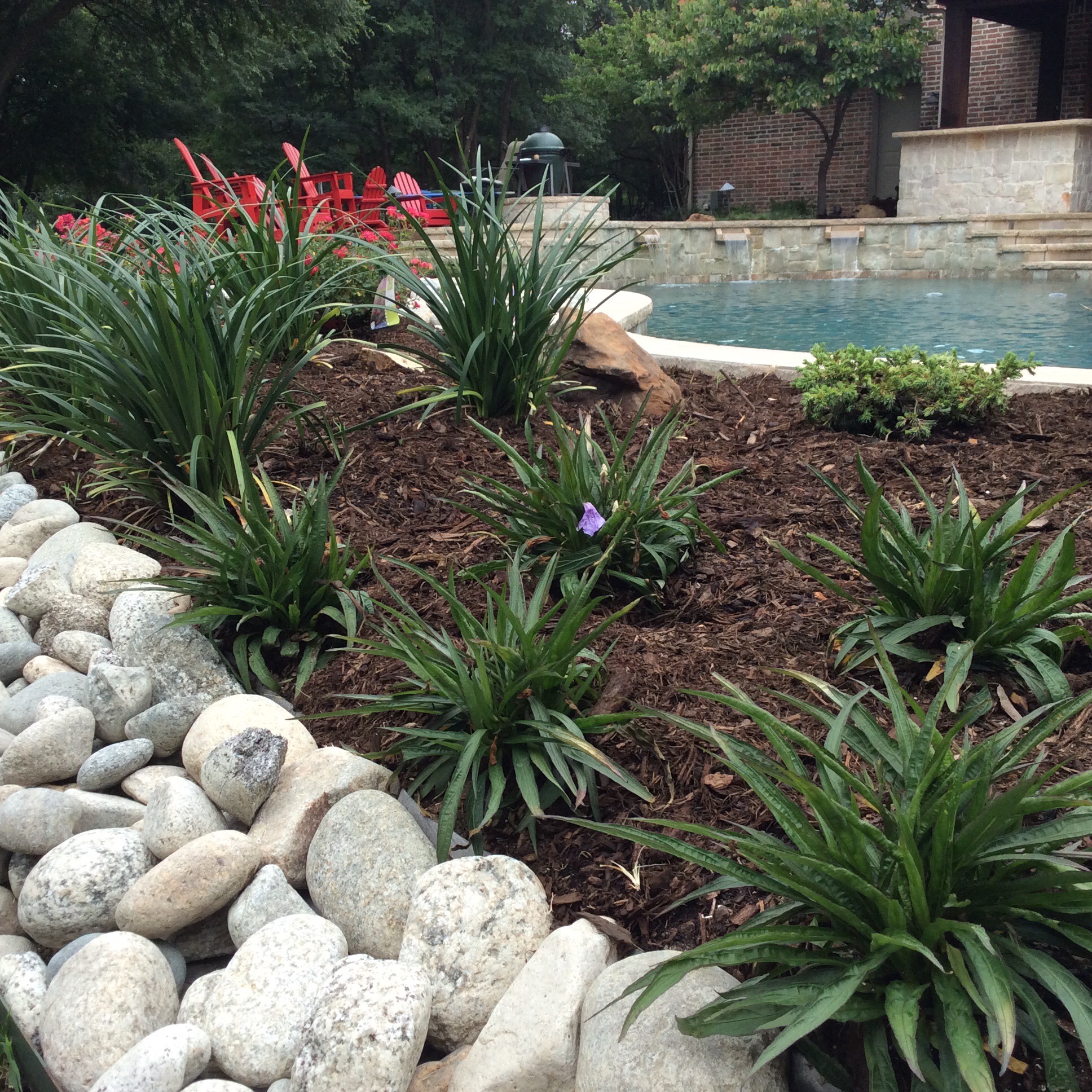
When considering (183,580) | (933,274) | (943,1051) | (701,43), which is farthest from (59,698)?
(701,43)

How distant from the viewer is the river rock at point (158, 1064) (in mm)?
1598

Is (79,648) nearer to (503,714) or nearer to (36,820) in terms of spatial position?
(36,820)

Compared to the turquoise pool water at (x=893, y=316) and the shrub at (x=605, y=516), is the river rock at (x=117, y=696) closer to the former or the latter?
the shrub at (x=605, y=516)

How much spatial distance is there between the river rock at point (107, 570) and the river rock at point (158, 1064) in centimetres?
152

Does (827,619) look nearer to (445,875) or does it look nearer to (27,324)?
(445,875)

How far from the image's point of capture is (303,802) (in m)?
2.15

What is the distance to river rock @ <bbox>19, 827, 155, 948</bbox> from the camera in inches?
79.8

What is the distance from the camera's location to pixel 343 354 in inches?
187

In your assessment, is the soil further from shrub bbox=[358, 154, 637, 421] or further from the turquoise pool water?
the turquoise pool water

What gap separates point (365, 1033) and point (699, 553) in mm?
1525

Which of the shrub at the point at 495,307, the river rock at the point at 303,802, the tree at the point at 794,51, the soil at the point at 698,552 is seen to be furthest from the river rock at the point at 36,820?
the tree at the point at 794,51

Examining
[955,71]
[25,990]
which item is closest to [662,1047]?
[25,990]

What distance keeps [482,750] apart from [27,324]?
10.9 feet

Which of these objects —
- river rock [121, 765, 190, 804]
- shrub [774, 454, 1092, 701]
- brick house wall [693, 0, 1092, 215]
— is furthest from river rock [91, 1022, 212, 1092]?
brick house wall [693, 0, 1092, 215]
